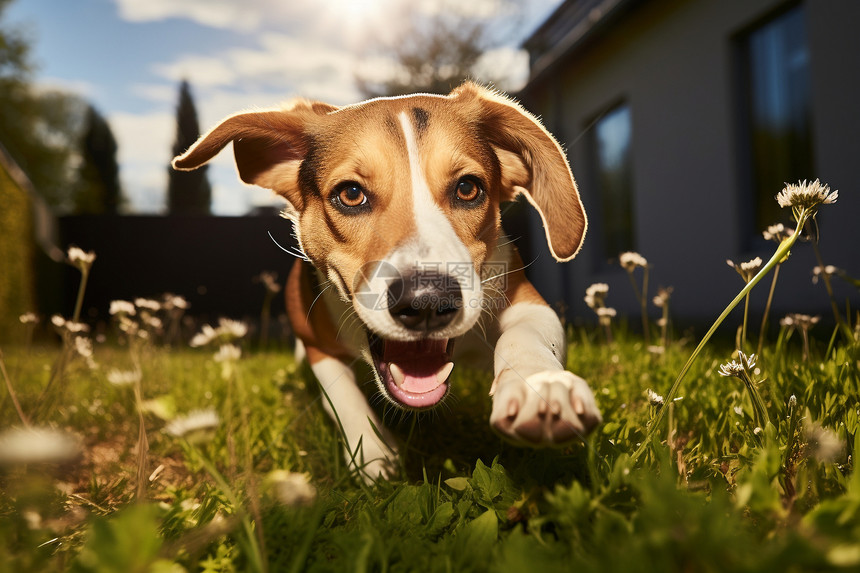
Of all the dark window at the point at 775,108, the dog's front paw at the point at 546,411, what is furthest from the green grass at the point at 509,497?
the dark window at the point at 775,108

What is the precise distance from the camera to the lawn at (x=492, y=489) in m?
1.05

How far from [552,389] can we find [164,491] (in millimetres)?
1774

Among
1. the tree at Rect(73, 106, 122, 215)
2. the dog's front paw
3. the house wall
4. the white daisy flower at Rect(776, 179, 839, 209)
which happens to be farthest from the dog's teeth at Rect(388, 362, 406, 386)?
the tree at Rect(73, 106, 122, 215)

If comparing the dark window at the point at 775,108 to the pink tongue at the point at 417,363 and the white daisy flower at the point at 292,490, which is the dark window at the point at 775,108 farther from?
the white daisy flower at the point at 292,490

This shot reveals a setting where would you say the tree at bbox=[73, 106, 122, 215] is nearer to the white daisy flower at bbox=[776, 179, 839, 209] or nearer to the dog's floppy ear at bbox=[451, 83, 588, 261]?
the dog's floppy ear at bbox=[451, 83, 588, 261]

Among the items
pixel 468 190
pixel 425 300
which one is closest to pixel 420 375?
pixel 425 300

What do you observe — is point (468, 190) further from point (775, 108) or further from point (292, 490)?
point (775, 108)

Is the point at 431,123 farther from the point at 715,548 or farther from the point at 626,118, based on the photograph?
the point at 626,118

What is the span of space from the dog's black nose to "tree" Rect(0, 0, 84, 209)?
13.7 metres

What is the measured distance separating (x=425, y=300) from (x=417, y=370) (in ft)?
1.18

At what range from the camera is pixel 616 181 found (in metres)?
7.27

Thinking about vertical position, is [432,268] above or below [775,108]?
below

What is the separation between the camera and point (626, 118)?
7.91 metres

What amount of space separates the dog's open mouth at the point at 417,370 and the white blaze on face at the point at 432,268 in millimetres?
162
